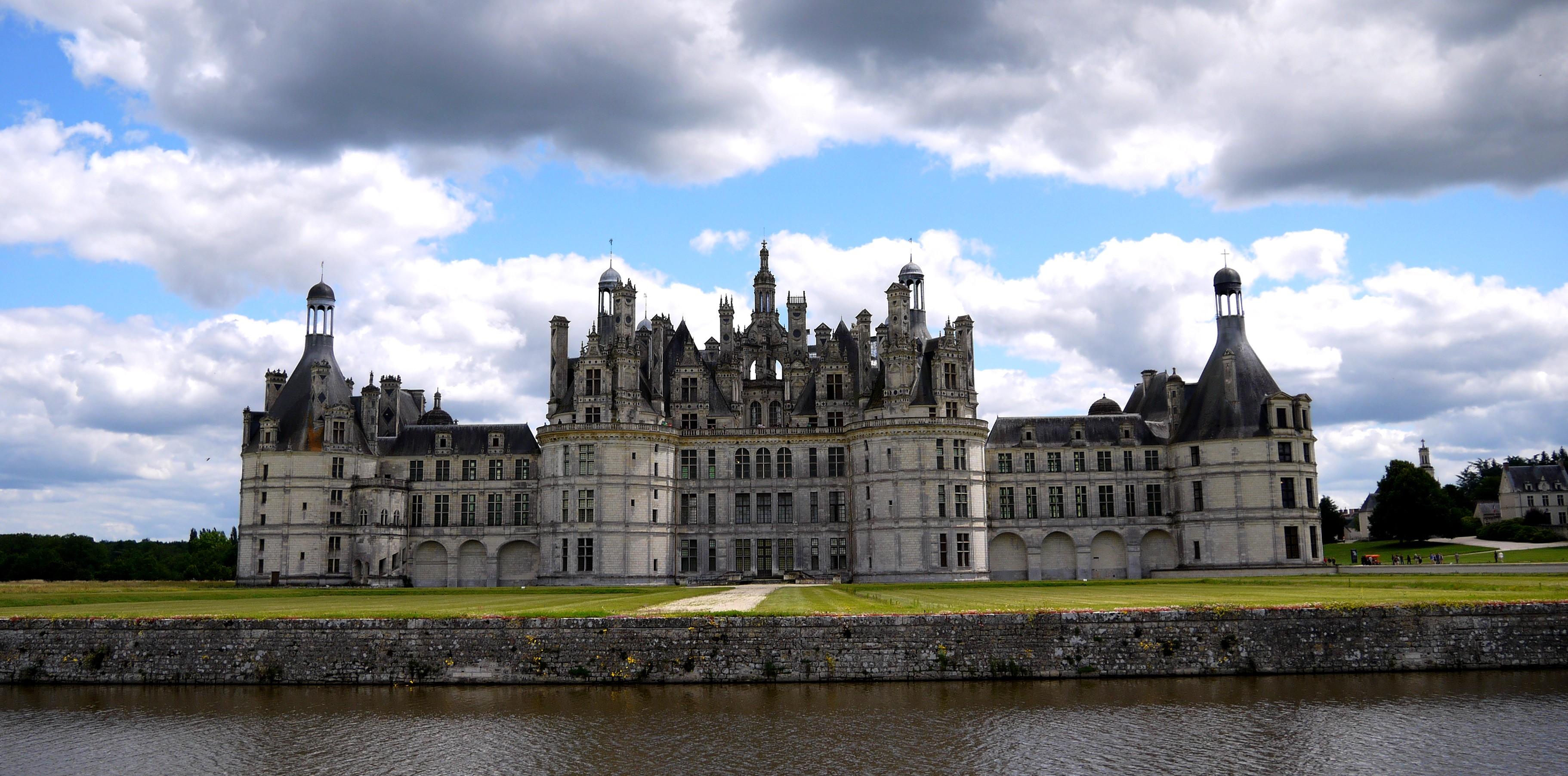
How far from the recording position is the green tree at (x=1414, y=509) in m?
94.8

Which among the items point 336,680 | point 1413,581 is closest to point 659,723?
point 336,680

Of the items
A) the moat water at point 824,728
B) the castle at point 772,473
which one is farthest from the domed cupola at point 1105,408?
the moat water at point 824,728

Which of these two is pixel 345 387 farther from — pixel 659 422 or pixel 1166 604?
pixel 1166 604

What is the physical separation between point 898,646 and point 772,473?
39.8 m

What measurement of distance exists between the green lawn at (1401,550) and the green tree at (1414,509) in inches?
38.2

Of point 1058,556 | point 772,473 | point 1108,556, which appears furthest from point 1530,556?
point 772,473

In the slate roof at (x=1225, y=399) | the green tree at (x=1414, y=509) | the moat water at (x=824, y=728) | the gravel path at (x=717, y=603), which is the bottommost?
the moat water at (x=824, y=728)

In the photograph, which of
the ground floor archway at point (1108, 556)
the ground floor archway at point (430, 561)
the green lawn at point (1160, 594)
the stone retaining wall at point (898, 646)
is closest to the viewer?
the stone retaining wall at point (898, 646)

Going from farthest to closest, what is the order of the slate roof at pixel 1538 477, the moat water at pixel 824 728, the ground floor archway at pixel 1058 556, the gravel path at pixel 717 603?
the slate roof at pixel 1538 477
the ground floor archway at pixel 1058 556
the gravel path at pixel 717 603
the moat water at pixel 824 728

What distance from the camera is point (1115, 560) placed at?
7475 cm

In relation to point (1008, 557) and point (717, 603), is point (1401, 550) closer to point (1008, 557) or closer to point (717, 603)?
point (1008, 557)

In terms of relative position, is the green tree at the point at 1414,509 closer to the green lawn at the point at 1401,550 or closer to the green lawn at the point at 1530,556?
the green lawn at the point at 1401,550

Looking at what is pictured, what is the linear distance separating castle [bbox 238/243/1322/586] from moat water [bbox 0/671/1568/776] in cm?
3432

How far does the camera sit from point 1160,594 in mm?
45344
